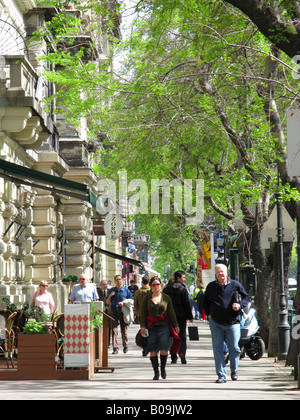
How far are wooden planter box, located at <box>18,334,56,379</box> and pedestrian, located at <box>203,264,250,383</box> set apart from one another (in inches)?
107

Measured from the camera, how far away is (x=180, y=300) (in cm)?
1842

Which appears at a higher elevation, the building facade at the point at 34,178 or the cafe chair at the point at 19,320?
the building facade at the point at 34,178

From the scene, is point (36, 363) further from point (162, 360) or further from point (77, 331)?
point (162, 360)

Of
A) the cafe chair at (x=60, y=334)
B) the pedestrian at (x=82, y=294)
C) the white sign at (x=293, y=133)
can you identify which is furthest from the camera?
the pedestrian at (x=82, y=294)

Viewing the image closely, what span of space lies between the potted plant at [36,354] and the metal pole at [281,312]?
5836 mm

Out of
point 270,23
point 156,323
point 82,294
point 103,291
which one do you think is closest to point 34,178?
point 82,294

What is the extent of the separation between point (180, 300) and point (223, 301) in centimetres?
460

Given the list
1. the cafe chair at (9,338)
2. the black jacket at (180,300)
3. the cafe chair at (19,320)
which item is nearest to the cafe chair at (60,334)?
the cafe chair at (9,338)

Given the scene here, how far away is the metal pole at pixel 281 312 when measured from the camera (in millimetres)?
18109

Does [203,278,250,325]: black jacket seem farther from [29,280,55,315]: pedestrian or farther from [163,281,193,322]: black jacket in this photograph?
[29,280,55,315]: pedestrian

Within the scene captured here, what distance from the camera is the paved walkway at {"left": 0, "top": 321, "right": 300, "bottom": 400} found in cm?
1139

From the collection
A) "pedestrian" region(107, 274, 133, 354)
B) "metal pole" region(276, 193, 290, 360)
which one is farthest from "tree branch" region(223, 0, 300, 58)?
"pedestrian" region(107, 274, 133, 354)

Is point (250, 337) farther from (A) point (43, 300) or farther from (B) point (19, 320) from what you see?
(B) point (19, 320)

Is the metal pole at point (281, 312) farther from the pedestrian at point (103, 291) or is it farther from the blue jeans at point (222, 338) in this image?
the pedestrian at point (103, 291)
